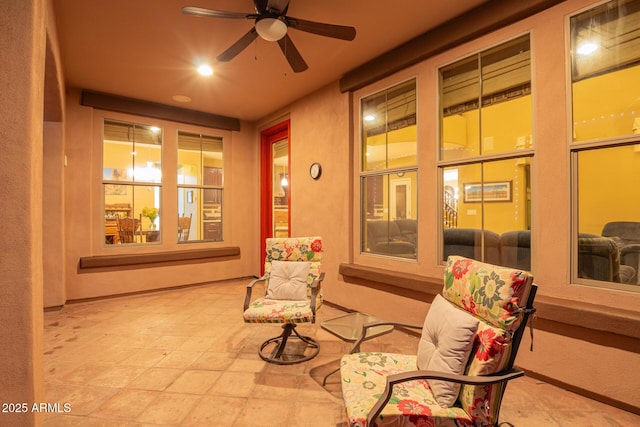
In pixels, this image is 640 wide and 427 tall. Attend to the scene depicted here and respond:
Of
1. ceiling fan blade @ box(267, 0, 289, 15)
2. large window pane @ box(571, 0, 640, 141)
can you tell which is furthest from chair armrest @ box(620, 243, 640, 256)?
ceiling fan blade @ box(267, 0, 289, 15)

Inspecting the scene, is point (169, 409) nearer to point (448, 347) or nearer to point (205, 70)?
A: point (448, 347)

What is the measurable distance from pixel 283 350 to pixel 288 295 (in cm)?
48

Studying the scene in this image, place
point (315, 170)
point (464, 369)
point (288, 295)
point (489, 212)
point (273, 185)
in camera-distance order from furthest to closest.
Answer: point (273, 185) < point (315, 170) < point (489, 212) < point (288, 295) < point (464, 369)

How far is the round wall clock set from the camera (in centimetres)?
440

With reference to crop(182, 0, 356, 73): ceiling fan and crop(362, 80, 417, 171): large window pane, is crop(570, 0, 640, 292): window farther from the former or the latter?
crop(182, 0, 356, 73): ceiling fan

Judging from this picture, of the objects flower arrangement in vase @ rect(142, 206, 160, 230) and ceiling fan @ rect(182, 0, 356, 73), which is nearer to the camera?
ceiling fan @ rect(182, 0, 356, 73)

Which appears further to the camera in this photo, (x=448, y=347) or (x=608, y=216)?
(x=608, y=216)

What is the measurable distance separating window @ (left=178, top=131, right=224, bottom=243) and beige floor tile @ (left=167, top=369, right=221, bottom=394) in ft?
10.7

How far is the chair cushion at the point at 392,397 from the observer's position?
1.32 metres

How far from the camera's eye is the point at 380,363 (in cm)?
178

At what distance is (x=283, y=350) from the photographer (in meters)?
2.85

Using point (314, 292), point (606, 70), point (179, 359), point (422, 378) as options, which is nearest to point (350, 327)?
point (314, 292)

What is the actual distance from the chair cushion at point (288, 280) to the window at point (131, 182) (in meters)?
3.04

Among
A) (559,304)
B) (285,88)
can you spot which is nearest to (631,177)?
(559,304)
